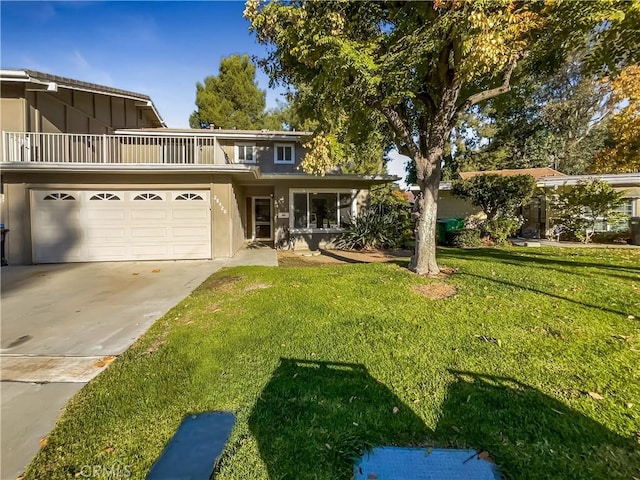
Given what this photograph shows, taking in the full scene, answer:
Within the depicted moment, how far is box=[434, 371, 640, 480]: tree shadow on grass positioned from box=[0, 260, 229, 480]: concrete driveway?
324cm

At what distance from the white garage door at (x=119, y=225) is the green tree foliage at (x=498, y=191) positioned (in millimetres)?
10756

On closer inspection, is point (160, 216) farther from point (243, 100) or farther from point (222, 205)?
point (243, 100)

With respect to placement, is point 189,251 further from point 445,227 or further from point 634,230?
point 634,230

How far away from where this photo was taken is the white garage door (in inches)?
393

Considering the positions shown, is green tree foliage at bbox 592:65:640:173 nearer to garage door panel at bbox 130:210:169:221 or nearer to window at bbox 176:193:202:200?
window at bbox 176:193:202:200

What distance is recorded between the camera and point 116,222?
10.4 metres

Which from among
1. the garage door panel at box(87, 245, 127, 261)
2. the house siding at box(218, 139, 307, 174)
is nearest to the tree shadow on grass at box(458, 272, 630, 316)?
the house siding at box(218, 139, 307, 174)

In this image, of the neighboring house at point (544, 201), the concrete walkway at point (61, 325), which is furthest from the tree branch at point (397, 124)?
the neighboring house at point (544, 201)

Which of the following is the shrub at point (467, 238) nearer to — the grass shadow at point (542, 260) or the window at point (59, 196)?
the grass shadow at point (542, 260)

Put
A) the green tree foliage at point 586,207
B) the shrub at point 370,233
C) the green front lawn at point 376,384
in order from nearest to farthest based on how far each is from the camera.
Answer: the green front lawn at point 376,384
the green tree foliage at point 586,207
the shrub at point 370,233

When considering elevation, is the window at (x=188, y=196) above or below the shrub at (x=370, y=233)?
above

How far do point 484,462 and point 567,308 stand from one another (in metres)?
3.89

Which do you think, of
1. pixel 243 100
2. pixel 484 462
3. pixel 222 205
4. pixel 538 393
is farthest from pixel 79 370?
pixel 243 100

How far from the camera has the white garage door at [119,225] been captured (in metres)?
9.99
